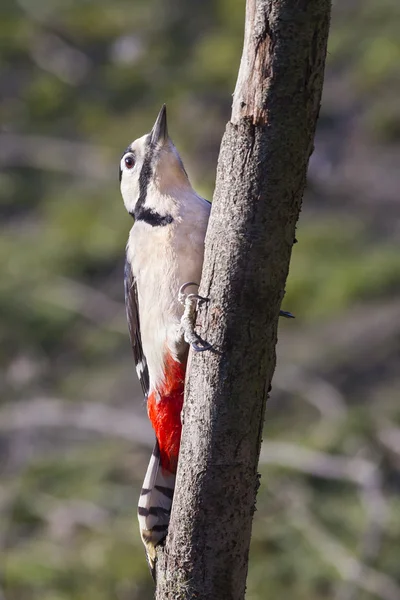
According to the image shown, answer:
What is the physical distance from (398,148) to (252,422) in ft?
22.5

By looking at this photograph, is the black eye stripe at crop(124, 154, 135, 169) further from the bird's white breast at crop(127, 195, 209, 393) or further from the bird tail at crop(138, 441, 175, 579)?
the bird tail at crop(138, 441, 175, 579)

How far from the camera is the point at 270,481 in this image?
5.43 m

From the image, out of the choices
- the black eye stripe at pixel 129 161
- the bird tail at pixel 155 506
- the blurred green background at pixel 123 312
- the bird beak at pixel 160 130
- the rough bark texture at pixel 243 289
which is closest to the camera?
the rough bark texture at pixel 243 289

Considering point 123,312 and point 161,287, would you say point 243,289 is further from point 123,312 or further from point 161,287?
point 123,312

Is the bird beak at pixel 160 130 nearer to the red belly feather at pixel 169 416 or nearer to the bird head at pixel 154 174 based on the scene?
the bird head at pixel 154 174

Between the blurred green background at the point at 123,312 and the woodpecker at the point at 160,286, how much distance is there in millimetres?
1821

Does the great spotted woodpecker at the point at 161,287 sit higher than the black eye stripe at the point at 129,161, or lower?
lower

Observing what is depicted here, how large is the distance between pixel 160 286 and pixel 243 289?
0.88 meters

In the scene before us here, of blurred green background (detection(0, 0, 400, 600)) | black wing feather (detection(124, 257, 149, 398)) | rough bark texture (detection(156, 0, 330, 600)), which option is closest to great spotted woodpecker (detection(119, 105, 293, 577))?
black wing feather (detection(124, 257, 149, 398))

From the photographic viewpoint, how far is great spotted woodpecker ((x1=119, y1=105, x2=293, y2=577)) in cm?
298

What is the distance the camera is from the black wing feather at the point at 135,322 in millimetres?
3451

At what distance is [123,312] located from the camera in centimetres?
743

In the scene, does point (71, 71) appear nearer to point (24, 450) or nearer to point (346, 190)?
point (346, 190)

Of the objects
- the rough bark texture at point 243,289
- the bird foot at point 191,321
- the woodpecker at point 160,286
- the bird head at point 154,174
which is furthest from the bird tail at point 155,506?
the bird head at point 154,174
